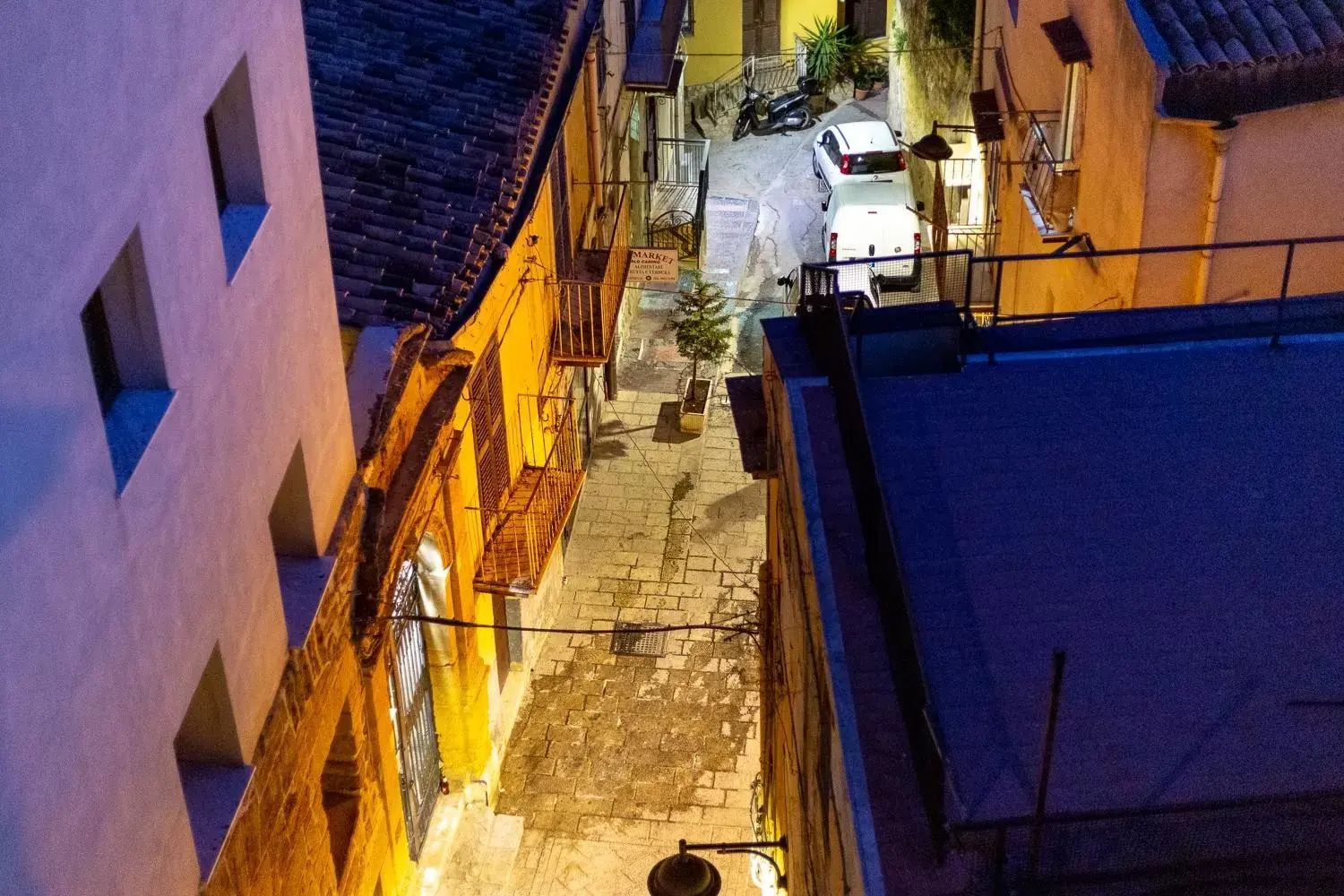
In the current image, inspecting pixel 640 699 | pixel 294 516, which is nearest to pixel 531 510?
pixel 640 699

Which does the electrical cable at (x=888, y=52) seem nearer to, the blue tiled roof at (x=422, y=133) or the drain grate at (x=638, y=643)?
the blue tiled roof at (x=422, y=133)

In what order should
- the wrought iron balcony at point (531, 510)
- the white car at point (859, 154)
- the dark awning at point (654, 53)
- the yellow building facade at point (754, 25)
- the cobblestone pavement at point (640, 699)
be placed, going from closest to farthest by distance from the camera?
the wrought iron balcony at point (531, 510), the cobblestone pavement at point (640, 699), the dark awning at point (654, 53), the white car at point (859, 154), the yellow building facade at point (754, 25)

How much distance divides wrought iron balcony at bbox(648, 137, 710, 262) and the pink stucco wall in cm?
1856

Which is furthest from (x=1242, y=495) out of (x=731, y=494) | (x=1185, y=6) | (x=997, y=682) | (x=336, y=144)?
(x=731, y=494)

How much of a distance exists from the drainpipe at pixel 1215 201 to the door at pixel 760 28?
79.5 ft

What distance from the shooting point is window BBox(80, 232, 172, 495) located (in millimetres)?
7160

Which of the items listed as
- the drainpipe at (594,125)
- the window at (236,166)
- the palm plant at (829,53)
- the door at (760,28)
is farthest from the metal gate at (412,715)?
the door at (760,28)

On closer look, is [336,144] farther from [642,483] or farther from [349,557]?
[642,483]

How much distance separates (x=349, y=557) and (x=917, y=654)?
15.1 ft

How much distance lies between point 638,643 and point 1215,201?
350 inches

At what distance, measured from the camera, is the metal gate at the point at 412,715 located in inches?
527

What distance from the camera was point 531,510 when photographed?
55.4ft

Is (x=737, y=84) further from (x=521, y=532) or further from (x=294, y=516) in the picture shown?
(x=294, y=516)

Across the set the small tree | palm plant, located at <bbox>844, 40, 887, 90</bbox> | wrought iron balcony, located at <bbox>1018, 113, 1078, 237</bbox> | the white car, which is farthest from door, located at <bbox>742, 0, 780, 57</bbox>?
wrought iron balcony, located at <bbox>1018, 113, 1078, 237</bbox>
